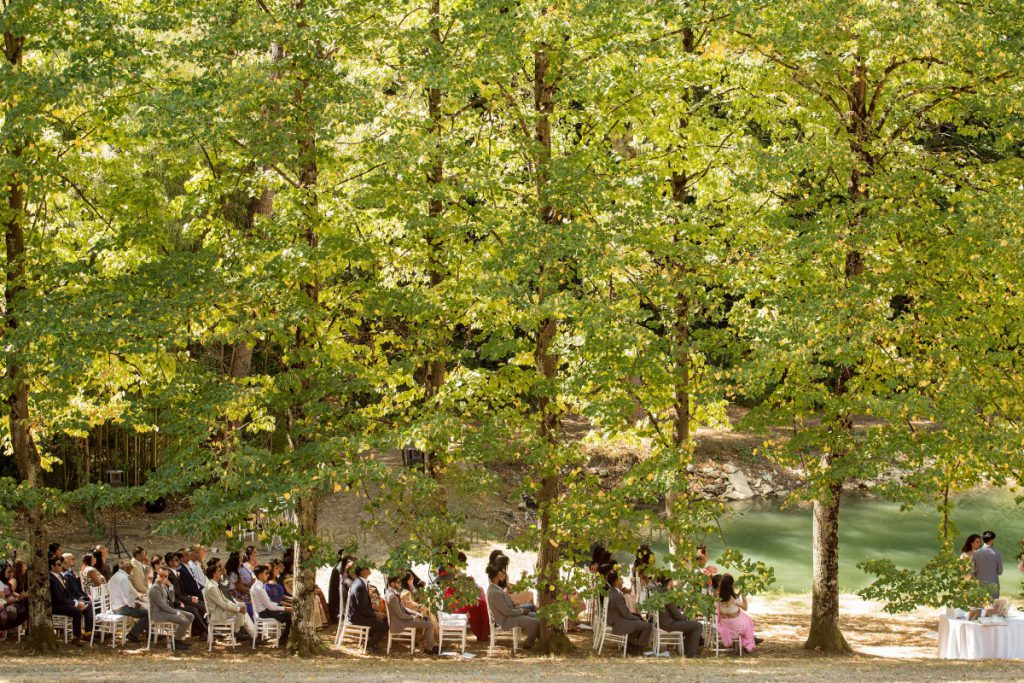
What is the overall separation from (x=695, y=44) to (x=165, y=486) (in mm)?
8809

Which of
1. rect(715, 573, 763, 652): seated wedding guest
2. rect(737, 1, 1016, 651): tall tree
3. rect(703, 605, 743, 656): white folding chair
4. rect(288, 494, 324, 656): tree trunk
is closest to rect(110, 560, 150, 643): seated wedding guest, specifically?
rect(288, 494, 324, 656): tree trunk

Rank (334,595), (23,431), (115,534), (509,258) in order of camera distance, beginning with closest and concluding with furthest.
A: (509,258)
(23,431)
(334,595)
(115,534)

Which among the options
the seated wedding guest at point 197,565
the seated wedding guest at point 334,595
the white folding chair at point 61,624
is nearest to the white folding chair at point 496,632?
the seated wedding guest at point 334,595

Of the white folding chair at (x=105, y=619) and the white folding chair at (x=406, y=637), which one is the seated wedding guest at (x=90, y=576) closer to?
the white folding chair at (x=105, y=619)

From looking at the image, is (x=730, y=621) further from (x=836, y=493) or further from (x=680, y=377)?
(x=680, y=377)

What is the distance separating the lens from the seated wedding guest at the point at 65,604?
1327 centimetres

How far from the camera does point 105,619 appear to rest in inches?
516

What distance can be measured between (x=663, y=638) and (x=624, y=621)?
0.59m

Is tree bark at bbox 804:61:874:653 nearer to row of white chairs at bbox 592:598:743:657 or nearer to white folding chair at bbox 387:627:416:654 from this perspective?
row of white chairs at bbox 592:598:743:657

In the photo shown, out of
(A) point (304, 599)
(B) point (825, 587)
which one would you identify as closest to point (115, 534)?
(A) point (304, 599)

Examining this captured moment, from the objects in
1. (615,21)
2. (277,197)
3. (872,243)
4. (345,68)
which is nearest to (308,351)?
(277,197)

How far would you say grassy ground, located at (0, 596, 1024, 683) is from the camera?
10742mm

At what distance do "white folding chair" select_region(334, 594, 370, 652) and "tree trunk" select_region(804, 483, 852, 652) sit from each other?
17.9 feet

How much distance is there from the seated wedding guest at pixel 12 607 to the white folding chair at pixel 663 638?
739 cm
